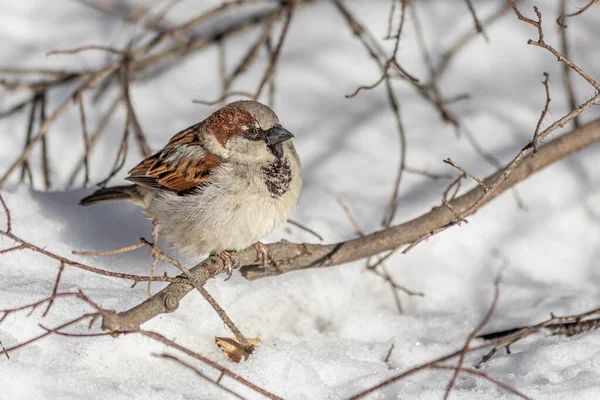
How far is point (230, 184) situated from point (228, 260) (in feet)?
1.07

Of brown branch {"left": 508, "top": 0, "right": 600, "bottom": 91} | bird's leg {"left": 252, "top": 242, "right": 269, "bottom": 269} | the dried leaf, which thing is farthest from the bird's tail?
brown branch {"left": 508, "top": 0, "right": 600, "bottom": 91}

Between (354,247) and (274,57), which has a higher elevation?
(274,57)

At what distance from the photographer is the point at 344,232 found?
3.81 m

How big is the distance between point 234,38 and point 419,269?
2.55 m

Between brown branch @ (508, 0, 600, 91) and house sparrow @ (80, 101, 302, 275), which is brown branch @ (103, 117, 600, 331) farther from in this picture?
brown branch @ (508, 0, 600, 91)

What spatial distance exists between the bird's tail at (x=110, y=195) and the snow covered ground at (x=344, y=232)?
13 centimetres

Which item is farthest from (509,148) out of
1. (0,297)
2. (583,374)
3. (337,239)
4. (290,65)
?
(0,297)

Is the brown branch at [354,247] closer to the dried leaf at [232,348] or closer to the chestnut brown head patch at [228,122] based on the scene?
the dried leaf at [232,348]

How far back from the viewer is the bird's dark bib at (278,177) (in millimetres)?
3023

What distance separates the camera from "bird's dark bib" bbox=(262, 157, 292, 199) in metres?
3.02

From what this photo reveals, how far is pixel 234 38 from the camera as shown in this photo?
17.5ft

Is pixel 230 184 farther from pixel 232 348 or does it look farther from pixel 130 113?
pixel 130 113

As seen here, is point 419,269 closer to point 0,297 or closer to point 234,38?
point 0,297

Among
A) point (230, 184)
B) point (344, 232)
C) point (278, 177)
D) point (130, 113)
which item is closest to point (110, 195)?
point (130, 113)
